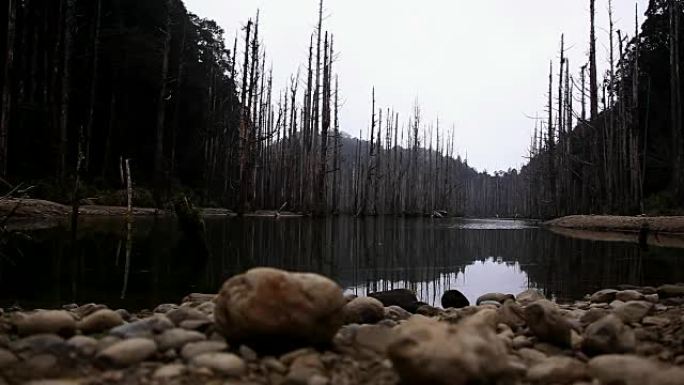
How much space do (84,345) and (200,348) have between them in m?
0.56

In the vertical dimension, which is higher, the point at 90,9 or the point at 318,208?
the point at 90,9

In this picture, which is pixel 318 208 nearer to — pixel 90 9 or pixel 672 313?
pixel 90 9

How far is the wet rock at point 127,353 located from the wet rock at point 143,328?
1.00ft

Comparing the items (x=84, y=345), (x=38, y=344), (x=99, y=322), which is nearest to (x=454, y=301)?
(x=99, y=322)

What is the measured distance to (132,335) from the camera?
246 centimetres

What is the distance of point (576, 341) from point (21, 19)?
78.4 ft

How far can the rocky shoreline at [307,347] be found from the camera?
178 cm

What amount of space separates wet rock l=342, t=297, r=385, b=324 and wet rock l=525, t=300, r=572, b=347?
41.4 inches

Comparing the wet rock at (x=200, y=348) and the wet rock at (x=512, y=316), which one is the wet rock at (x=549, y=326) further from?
the wet rock at (x=200, y=348)

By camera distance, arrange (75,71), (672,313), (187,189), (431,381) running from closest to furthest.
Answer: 1. (431,381)
2. (672,313)
3. (75,71)
4. (187,189)

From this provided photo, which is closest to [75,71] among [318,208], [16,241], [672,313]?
[318,208]

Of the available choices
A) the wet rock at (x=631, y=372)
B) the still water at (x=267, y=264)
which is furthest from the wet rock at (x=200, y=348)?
the still water at (x=267, y=264)

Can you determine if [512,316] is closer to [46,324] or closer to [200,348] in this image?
[200,348]

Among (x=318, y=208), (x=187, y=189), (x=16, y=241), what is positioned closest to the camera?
(x=16, y=241)
